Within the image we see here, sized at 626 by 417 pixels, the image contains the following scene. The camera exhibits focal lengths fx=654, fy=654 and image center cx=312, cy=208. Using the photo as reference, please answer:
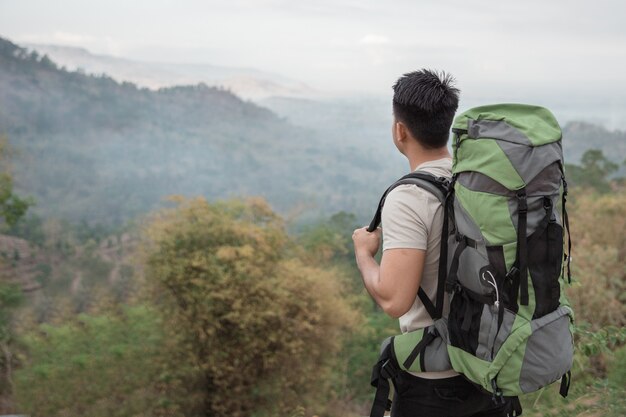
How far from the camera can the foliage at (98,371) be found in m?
8.41

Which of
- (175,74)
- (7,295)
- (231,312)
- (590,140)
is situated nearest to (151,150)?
(175,74)

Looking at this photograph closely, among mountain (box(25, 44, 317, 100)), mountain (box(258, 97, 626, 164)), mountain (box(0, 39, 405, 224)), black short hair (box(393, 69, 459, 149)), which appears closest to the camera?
black short hair (box(393, 69, 459, 149))

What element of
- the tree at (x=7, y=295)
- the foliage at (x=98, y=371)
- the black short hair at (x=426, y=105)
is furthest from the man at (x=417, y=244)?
the tree at (x=7, y=295)

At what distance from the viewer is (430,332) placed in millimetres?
1342

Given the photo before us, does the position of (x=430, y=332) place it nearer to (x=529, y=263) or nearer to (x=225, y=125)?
(x=529, y=263)

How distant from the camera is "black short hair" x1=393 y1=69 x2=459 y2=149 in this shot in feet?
4.36

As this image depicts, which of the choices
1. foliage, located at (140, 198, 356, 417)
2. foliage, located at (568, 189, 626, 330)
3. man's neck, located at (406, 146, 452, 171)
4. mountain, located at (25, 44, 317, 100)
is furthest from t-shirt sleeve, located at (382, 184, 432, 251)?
mountain, located at (25, 44, 317, 100)

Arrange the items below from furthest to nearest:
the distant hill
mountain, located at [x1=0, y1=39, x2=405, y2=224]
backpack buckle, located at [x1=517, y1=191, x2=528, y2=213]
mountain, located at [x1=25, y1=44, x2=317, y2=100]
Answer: mountain, located at [x1=25, y1=44, x2=317, y2=100] < the distant hill < mountain, located at [x1=0, y1=39, x2=405, y2=224] < backpack buckle, located at [x1=517, y1=191, x2=528, y2=213]

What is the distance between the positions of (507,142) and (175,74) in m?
74.5

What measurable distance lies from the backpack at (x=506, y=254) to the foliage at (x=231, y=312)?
26.0 ft

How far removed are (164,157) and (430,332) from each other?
190ft

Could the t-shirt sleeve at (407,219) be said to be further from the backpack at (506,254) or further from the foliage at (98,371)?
the foliage at (98,371)

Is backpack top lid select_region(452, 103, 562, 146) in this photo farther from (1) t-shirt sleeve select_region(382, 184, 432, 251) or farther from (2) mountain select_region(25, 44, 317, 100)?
(2) mountain select_region(25, 44, 317, 100)

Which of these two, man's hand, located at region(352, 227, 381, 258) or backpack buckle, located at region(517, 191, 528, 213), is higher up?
backpack buckle, located at region(517, 191, 528, 213)
